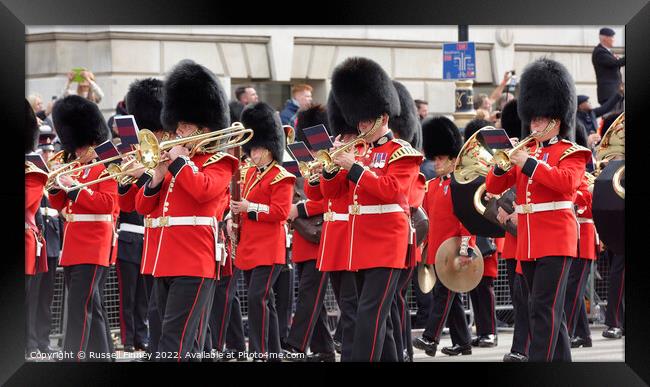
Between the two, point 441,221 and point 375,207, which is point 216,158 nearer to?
point 375,207

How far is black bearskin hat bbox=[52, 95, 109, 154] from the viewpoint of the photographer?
29.1ft

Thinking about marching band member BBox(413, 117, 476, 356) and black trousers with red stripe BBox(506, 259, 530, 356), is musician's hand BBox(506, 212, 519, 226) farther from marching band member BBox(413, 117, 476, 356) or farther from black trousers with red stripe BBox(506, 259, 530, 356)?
marching band member BBox(413, 117, 476, 356)

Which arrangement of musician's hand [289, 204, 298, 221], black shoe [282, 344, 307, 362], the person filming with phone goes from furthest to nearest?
the person filming with phone < musician's hand [289, 204, 298, 221] < black shoe [282, 344, 307, 362]

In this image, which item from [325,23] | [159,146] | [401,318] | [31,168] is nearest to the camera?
[325,23]

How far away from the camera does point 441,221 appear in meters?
9.97

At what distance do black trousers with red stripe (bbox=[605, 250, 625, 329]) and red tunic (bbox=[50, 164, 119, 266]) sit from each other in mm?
4129

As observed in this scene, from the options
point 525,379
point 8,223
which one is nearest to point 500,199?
point 525,379

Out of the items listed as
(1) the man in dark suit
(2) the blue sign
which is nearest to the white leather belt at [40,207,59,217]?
(2) the blue sign

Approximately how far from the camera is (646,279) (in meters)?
6.83

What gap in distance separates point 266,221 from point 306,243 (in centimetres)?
Answer: 51

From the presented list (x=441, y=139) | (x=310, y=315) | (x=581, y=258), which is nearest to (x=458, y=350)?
(x=581, y=258)

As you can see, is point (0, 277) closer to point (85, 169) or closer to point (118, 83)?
point (85, 169)

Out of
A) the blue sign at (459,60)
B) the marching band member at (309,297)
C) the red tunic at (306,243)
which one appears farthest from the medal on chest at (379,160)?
the blue sign at (459,60)

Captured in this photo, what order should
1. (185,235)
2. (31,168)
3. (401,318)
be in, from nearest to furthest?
(185,235) < (31,168) < (401,318)
